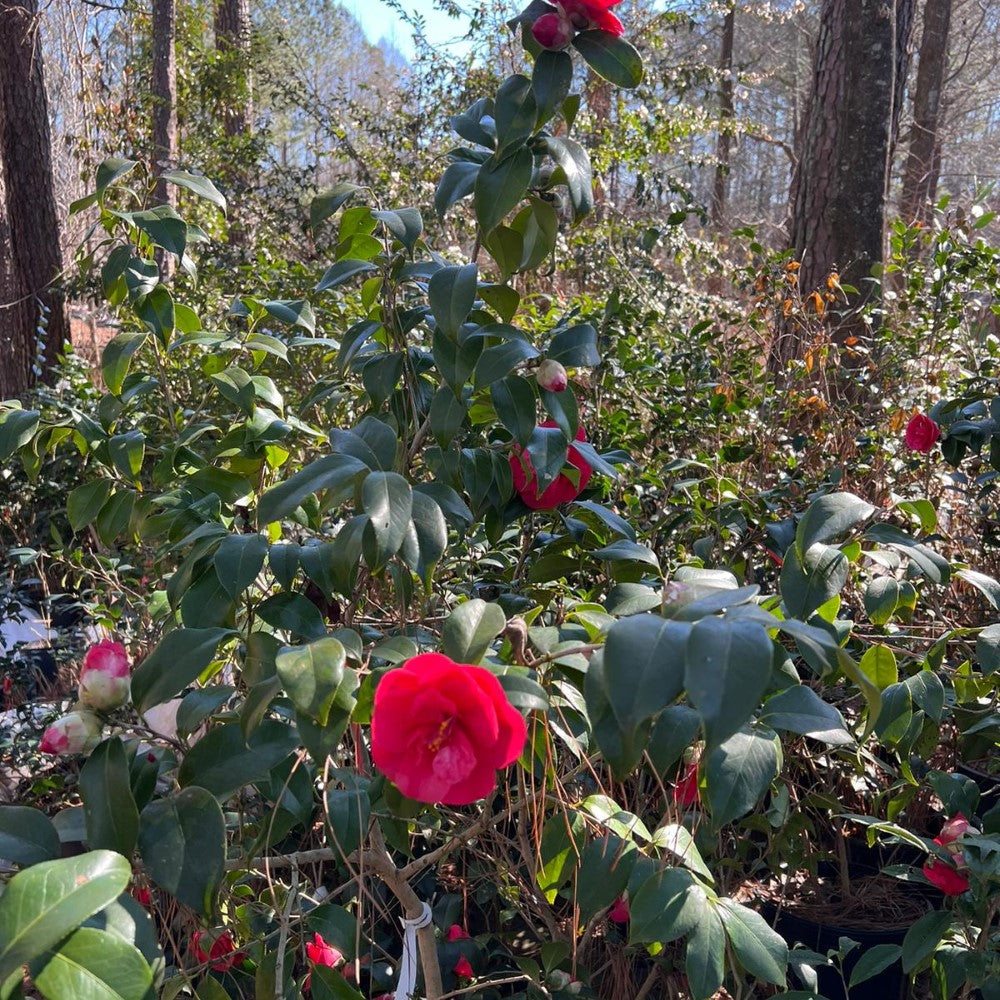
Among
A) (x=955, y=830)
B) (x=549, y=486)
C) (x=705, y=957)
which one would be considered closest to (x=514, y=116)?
(x=549, y=486)

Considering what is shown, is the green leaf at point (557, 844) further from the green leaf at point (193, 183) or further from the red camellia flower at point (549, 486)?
the green leaf at point (193, 183)

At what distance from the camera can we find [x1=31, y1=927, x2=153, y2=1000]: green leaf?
0.49 metres

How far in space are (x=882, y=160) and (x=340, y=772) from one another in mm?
3437

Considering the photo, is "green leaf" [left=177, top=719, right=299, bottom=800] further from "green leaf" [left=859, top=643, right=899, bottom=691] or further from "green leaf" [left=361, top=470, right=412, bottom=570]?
"green leaf" [left=859, top=643, right=899, bottom=691]

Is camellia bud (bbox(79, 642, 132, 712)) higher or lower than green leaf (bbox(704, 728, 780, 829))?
higher

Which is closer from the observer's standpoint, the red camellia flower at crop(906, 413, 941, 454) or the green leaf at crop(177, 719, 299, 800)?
the green leaf at crop(177, 719, 299, 800)

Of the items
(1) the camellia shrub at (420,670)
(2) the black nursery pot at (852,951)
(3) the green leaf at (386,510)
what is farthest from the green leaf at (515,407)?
(2) the black nursery pot at (852,951)

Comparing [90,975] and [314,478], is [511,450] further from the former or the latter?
[90,975]

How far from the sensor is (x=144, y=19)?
7363 mm

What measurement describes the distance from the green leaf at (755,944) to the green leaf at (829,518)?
36 cm

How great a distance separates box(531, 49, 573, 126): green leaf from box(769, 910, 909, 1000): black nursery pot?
58.3 inches

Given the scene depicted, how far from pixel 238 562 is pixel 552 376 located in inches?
15.4

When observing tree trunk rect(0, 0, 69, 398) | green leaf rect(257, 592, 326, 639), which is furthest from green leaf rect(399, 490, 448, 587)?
tree trunk rect(0, 0, 69, 398)

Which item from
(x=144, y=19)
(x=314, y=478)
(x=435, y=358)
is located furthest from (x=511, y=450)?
(x=144, y=19)
